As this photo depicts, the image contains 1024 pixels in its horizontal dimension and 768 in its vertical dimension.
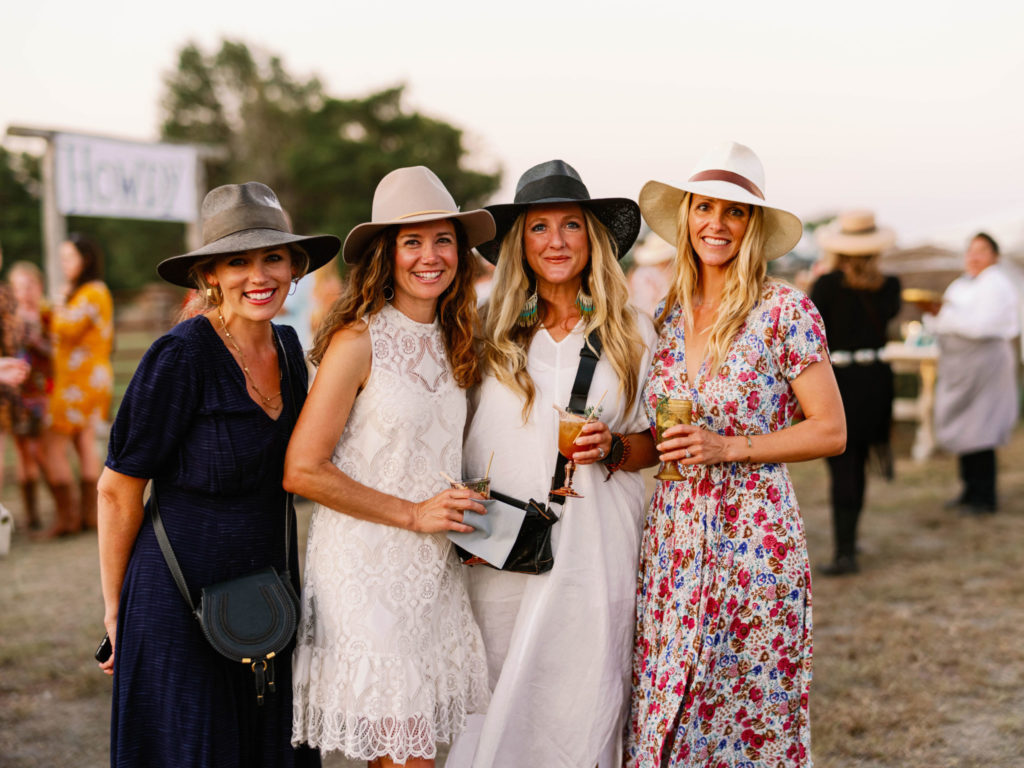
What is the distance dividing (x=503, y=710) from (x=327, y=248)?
1575 millimetres

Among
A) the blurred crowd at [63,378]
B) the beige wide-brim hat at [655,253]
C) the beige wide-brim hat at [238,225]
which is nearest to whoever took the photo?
the beige wide-brim hat at [238,225]

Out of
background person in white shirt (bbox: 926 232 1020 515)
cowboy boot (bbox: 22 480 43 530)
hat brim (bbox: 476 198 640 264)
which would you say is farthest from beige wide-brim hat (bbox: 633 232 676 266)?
cowboy boot (bbox: 22 480 43 530)

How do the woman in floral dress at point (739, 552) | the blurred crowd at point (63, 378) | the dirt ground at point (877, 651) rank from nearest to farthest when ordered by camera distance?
the woman in floral dress at point (739, 552), the dirt ground at point (877, 651), the blurred crowd at point (63, 378)

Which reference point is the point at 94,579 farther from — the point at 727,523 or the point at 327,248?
the point at 727,523

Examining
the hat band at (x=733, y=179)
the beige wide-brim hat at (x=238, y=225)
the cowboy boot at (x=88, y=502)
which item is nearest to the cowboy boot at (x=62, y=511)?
the cowboy boot at (x=88, y=502)

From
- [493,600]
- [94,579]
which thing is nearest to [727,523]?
[493,600]

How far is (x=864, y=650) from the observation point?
4.64 metres

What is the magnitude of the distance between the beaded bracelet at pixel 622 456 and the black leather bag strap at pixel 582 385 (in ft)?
0.45

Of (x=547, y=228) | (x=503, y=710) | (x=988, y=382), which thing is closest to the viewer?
(x=503, y=710)

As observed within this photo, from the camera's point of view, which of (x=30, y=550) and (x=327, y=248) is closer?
(x=327, y=248)

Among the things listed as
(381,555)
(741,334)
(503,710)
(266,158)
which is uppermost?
(266,158)

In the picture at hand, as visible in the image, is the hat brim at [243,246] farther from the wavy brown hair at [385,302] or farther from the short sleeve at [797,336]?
the short sleeve at [797,336]

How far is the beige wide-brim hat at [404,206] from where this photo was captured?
251cm

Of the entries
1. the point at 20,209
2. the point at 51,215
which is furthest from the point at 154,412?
the point at 20,209
